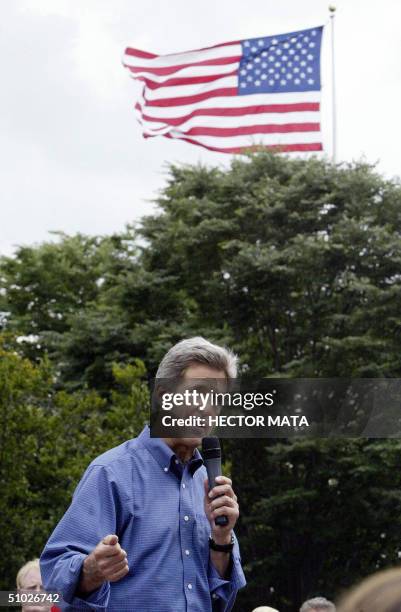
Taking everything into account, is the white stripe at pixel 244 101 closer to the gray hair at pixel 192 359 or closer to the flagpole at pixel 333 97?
the flagpole at pixel 333 97

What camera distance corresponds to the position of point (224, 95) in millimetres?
21594

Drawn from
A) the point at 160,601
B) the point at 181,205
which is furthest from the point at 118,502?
the point at 181,205

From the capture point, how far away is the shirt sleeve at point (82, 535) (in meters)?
2.88

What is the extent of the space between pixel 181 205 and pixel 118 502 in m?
23.2

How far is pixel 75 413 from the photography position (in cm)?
2148

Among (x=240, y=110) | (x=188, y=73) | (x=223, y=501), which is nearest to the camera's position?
(x=223, y=501)

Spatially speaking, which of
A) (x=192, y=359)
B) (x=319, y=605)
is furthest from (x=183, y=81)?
(x=192, y=359)

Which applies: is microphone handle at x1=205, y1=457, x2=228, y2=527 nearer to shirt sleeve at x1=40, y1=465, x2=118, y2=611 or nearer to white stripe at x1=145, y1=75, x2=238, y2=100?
shirt sleeve at x1=40, y1=465, x2=118, y2=611

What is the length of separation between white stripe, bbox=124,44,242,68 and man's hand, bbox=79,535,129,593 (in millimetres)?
18935

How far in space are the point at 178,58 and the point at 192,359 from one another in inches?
740

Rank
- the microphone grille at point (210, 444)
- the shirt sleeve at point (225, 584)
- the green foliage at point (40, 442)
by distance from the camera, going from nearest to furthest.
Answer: the microphone grille at point (210, 444), the shirt sleeve at point (225, 584), the green foliage at point (40, 442)

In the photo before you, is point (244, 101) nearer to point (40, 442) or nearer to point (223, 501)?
point (40, 442)

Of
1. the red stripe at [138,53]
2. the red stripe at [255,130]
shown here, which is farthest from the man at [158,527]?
the red stripe at [138,53]

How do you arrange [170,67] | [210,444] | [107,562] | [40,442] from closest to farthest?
[107,562] → [210,444] → [40,442] → [170,67]
